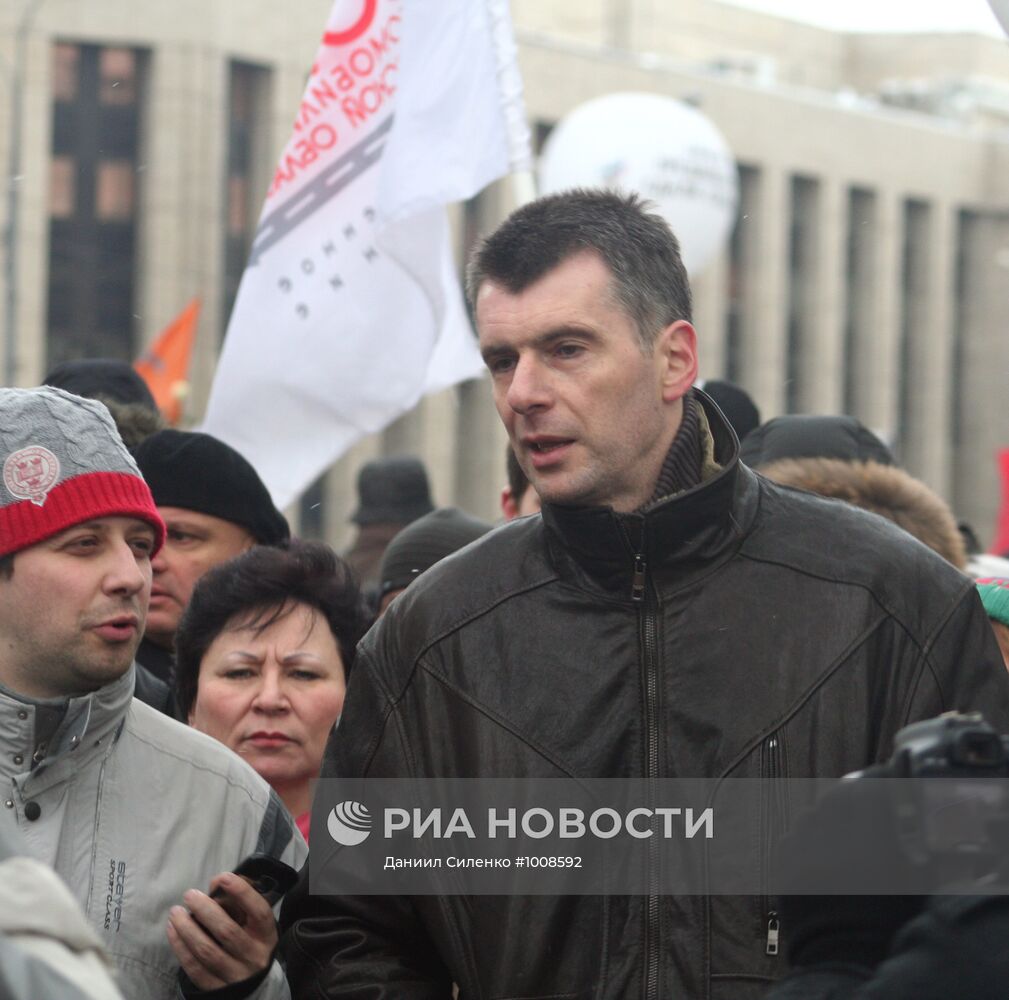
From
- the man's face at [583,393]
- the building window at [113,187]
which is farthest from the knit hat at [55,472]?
the building window at [113,187]

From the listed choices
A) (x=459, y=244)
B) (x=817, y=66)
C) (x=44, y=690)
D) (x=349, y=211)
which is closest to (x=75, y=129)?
(x=459, y=244)

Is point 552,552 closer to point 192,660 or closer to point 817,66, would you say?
point 192,660

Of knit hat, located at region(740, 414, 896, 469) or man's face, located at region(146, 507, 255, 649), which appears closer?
man's face, located at region(146, 507, 255, 649)

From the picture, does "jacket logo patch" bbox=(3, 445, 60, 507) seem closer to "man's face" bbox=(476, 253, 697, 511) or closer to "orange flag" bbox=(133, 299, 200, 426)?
"man's face" bbox=(476, 253, 697, 511)

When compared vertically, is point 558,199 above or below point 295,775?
above

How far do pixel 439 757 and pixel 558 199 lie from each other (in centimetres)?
91

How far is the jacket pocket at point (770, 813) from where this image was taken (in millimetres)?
3059

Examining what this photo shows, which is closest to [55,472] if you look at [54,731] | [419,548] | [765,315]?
[54,731]

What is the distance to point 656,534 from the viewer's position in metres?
3.17

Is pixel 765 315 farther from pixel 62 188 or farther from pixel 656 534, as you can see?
pixel 656 534

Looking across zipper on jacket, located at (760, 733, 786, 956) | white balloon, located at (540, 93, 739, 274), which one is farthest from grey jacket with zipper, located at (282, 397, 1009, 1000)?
white balloon, located at (540, 93, 739, 274)

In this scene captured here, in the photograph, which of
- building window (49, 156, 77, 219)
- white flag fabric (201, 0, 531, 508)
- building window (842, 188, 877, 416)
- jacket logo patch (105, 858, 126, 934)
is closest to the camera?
jacket logo patch (105, 858, 126, 934)

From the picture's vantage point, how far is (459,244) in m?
44.5

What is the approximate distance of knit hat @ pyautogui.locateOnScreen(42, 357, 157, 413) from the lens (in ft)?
20.1
